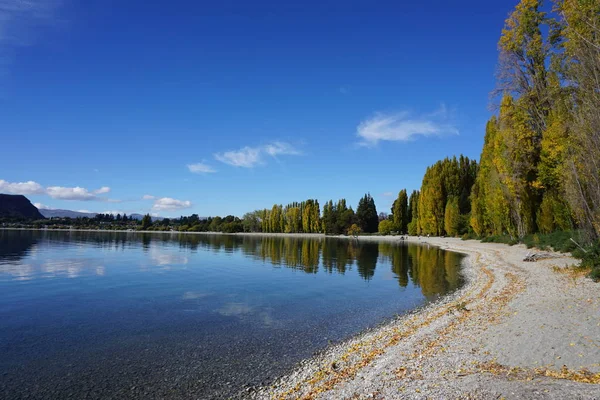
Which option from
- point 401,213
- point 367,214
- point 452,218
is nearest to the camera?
point 452,218

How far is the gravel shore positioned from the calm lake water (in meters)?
1.49

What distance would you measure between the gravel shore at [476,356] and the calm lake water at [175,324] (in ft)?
4.89

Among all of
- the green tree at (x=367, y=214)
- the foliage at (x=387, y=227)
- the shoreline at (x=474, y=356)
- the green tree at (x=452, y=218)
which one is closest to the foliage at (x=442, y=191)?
the green tree at (x=452, y=218)

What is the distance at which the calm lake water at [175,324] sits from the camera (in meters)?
9.06

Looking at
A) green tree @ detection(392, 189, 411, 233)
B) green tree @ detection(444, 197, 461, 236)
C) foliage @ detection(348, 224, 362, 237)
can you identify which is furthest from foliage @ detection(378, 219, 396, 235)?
green tree @ detection(444, 197, 461, 236)

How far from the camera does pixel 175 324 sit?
1396 centimetres

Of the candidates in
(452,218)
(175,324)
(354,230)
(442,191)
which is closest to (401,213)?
(354,230)

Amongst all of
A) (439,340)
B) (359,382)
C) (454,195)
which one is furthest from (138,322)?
(454,195)

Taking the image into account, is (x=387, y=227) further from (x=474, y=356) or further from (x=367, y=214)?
(x=474, y=356)

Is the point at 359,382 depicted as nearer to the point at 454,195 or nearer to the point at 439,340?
the point at 439,340

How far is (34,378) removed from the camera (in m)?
9.02

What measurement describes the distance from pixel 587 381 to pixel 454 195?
74.9 meters

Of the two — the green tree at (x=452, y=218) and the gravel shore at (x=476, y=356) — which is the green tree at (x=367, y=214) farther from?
the gravel shore at (x=476, y=356)

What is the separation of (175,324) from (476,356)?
10938 mm
